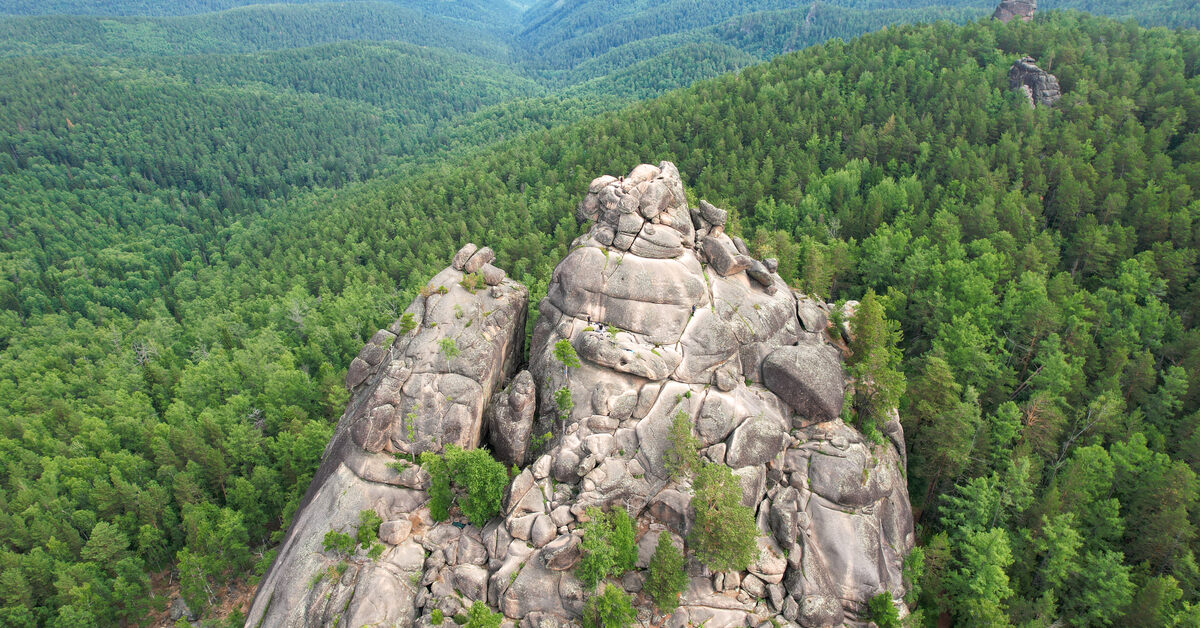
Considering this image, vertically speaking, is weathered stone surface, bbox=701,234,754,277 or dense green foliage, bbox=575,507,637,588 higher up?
weathered stone surface, bbox=701,234,754,277

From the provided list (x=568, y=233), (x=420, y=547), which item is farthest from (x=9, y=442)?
(x=568, y=233)

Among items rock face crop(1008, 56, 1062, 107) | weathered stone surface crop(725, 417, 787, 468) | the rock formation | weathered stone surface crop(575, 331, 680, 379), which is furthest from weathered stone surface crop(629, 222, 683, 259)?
rock face crop(1008, 56, 1062, 107)

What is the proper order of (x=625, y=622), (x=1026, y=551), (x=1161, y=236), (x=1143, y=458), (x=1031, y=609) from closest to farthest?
(x=625, y=622), (x=1031, y=609), (x=1026, y=551), (x=1143, y=458), (x=1161, y=236)

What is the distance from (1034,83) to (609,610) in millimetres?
120618

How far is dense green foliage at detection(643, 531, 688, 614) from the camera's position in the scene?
2956 cm

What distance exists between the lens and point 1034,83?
10206cm

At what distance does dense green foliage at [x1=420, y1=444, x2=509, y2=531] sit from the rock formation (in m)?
0.89

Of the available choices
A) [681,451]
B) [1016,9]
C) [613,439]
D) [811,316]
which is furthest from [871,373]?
[1016,9]

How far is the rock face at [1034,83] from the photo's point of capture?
100 m

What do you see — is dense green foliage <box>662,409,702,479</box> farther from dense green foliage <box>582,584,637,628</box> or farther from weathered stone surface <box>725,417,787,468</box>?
dense green foliage <box>582,584,637,628</box>

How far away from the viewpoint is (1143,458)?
43.3 metres

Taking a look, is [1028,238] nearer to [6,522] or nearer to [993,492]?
[993,492]

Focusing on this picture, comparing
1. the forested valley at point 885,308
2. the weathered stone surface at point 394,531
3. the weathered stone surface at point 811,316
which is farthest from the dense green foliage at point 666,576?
the weathered stone surface at point 811,316

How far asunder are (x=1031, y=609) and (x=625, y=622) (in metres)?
27.7
